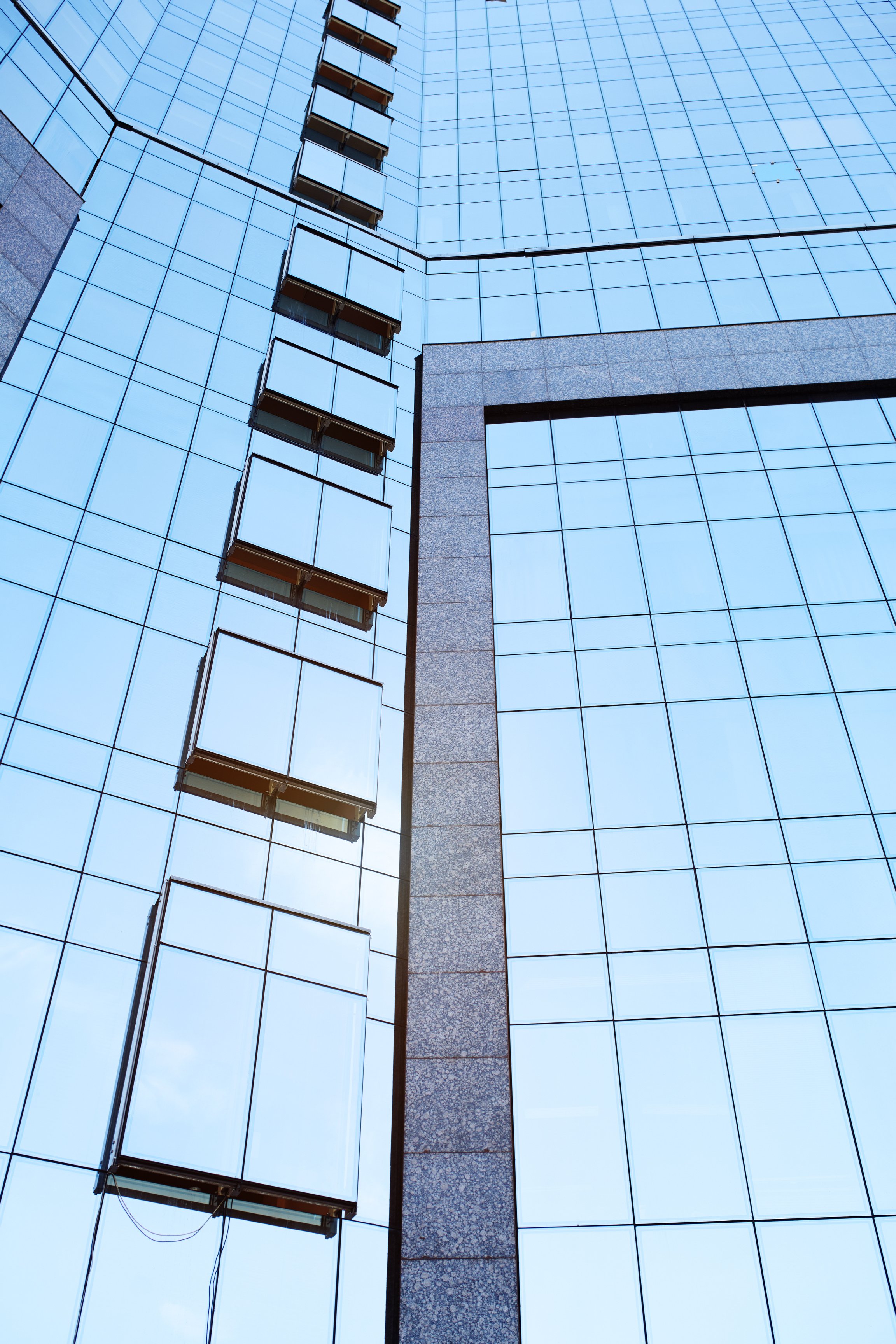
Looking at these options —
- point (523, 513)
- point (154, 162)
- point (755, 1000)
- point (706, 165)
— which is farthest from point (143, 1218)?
point (706, 165)

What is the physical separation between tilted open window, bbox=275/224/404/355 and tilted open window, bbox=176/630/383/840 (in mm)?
11378

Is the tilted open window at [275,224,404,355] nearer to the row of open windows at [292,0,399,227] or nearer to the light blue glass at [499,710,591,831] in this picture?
the row of open windows at [292,0,399,227]

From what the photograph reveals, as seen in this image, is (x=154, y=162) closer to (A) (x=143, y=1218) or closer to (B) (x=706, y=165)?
(B) (x=706, y=165)

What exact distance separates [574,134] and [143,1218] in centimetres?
3574

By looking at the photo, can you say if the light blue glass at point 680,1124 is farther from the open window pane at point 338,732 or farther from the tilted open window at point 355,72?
the tilted open window at point 355,72

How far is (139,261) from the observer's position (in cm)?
2236

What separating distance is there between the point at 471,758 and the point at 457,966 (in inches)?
163

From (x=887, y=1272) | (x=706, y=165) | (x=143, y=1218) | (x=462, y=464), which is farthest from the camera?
(x=706, y=165)

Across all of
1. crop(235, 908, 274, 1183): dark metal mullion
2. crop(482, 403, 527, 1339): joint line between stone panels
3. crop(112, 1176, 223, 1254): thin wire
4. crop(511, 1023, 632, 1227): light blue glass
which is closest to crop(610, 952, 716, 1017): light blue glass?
crop(511, 1023, 632, 1227): light blue glass

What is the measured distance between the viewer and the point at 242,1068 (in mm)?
13469

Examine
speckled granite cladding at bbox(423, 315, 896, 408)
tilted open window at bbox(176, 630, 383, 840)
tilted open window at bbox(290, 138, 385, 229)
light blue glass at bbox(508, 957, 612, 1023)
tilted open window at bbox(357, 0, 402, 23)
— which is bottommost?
light blue glass at bbox(508, 957, 612, 1023)

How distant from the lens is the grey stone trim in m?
13.6

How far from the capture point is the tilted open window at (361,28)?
119 feet

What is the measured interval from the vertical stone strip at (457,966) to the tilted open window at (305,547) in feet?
4.82
